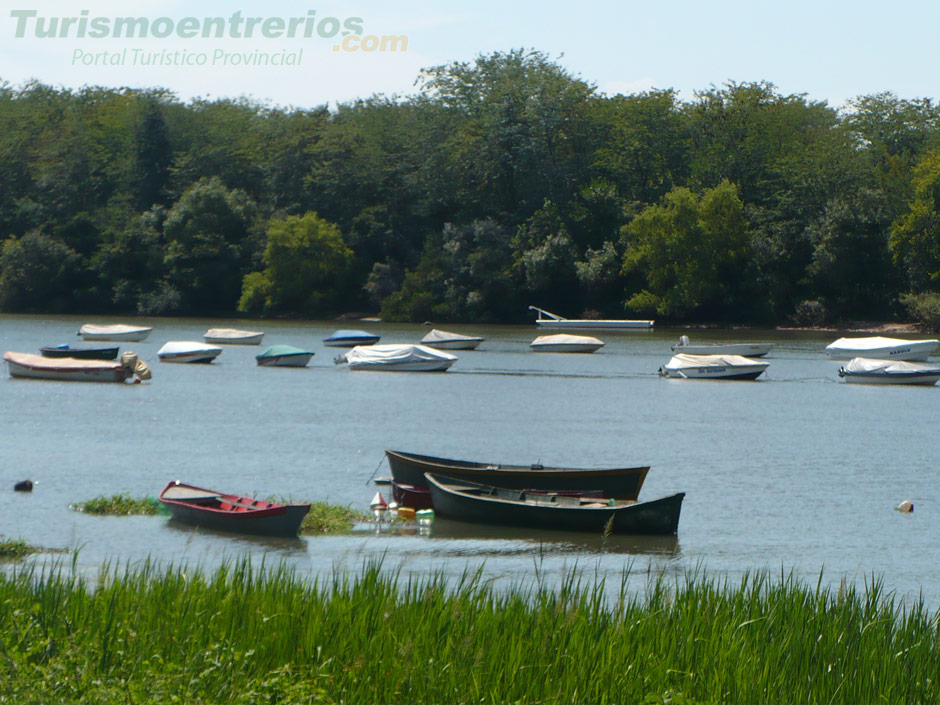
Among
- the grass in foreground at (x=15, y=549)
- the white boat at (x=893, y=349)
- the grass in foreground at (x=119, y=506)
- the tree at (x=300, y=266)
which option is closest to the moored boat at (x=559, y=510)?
the grass in foreground at (x=119, y=506)

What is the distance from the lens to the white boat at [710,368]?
62.7 m

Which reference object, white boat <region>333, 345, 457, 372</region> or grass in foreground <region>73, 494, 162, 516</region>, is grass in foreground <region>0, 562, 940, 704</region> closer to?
grass in foreground <region>73, 494, 162, 516</region>

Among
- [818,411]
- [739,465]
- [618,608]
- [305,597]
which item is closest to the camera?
[618,608]

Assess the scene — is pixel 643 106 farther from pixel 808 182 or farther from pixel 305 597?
pixel 305 597

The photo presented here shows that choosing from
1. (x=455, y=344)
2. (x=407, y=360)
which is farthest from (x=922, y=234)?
(x=407, y=360)

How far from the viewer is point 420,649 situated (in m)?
9.61

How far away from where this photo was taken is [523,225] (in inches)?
4341

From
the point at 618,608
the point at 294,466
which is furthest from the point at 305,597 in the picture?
the point at 294,466

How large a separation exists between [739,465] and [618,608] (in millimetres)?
23322

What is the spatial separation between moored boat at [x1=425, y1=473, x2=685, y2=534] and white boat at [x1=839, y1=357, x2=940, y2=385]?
41619 millimetres

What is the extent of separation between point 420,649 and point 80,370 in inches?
1950

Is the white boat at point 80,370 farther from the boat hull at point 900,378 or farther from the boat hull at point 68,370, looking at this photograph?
the boat hull at point 900,378

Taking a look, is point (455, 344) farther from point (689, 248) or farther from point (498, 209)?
point (498, 209)

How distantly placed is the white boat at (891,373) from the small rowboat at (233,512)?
151ft
